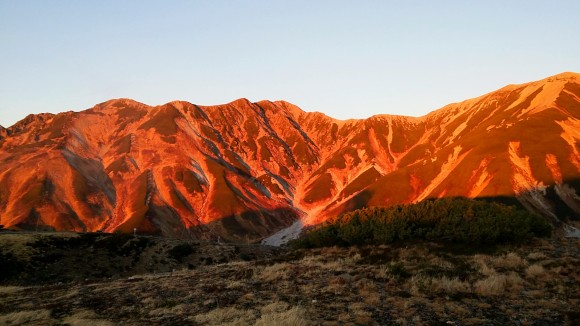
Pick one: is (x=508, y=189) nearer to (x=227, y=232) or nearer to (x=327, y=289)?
(x=227, y=232)

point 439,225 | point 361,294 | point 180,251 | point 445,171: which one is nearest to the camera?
point 361,294

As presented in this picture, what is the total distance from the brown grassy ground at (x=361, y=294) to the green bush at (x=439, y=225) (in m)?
1.47

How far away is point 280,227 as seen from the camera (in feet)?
599

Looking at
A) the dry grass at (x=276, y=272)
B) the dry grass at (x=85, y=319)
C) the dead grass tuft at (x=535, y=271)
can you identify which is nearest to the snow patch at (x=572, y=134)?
the dead grass tuft at (x=535, y=271)

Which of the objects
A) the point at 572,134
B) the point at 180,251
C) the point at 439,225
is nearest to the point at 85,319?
the point at 439,225

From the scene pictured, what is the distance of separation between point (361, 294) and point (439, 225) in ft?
39.3

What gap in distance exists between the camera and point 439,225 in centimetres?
2789

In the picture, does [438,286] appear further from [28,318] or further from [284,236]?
[284,236]

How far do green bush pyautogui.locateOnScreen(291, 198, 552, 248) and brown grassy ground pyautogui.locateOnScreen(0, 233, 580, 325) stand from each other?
147 centimetres

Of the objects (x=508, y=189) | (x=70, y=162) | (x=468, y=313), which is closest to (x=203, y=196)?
(x=70, y=162)

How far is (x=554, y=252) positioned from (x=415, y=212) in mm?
9911

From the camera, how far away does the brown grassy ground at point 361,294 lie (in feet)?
49.1

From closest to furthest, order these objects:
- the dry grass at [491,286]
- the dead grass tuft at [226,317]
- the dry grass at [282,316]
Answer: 1. the dry grass at [282,316]
2. the dead grass tuft at [226,317]
3. the dry grass at [491,286]

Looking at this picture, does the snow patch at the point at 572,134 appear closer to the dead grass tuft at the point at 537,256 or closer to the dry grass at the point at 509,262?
the dead grass tuft at the point at 537,256
